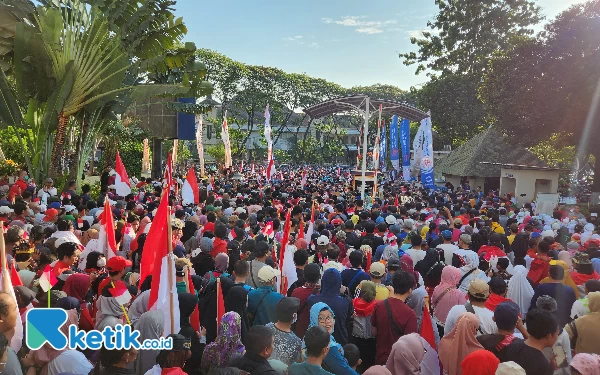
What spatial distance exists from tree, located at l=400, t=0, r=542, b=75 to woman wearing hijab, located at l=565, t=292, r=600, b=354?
35824mm

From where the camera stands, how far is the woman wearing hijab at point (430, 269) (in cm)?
621

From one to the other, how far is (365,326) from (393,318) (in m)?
0.41

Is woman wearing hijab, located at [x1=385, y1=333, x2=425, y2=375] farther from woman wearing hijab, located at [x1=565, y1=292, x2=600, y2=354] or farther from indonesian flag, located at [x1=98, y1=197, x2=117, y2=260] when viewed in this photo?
indonesian flag, located at [x1=98, y1=197, x2=117, y2=260]

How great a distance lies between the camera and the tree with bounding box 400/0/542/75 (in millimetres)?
37625

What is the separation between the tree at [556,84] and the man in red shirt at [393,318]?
18949 millimetres

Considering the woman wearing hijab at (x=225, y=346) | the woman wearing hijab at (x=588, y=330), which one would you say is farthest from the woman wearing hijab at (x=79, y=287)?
the woman wearing hijab at (x=588, y=330)

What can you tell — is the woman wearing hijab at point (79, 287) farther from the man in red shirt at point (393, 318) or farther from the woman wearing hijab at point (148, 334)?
the man in red shirt at point (393, 318)

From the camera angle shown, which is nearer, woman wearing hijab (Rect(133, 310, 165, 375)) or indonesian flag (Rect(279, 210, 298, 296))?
woman wearing hijab (Rect(133, 310, 165, 375))

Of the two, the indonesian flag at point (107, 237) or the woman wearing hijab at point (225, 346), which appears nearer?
the woman wearing hijab at point (225, 346)

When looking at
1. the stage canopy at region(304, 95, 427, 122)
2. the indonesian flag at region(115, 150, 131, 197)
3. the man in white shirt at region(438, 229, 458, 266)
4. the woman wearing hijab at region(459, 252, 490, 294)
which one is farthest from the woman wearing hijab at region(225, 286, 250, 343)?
the stage canopy at region(304, 95, 427, 122)

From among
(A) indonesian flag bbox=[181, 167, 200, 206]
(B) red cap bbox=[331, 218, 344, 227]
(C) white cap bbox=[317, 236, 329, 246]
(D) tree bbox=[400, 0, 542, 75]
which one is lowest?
(B) red cap bbox=[331, 218, 344, 227]

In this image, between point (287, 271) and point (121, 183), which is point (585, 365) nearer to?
point (287, 271)

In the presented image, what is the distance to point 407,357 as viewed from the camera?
4062 mm

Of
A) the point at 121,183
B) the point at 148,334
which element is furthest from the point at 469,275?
the point at 121,183
